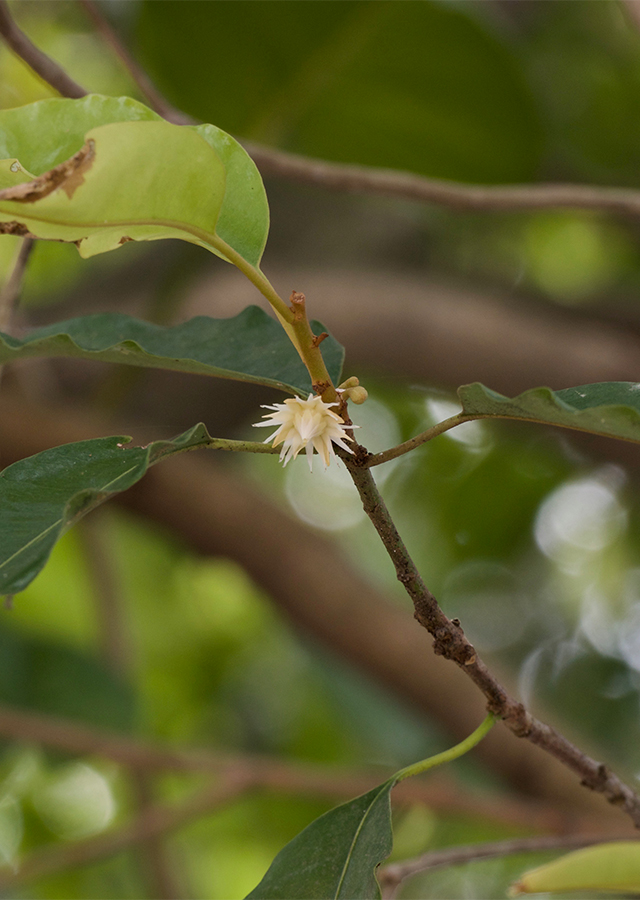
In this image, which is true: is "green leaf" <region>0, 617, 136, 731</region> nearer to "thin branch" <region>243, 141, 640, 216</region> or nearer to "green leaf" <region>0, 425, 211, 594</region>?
"thin branch" <region>243, 141, 640, 216</region>

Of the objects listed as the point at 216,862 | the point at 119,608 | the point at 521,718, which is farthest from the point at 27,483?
the point at 216,862

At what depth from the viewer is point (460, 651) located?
37cm

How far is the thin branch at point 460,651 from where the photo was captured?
34 centimetres

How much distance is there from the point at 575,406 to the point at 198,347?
8.1 inches

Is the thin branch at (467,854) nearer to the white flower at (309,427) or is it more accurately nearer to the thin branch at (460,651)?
the thin branch at (460,651)

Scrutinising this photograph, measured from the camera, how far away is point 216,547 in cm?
134

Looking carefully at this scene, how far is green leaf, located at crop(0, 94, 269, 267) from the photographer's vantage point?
0.28m

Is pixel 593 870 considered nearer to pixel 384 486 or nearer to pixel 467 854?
pixel 467 854

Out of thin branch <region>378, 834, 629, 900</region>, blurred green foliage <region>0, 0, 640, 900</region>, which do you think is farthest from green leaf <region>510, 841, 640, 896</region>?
blurred green foliage <region>0, 0, 640, 900</region>

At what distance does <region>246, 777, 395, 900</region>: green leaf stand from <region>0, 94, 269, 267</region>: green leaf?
264 mm

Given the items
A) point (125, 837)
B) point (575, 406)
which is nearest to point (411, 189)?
point (575, 406)

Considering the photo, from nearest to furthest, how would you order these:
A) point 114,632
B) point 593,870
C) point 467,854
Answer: point 593,870 → point 467,854 → point 114,632

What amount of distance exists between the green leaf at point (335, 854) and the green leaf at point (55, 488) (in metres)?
0.20

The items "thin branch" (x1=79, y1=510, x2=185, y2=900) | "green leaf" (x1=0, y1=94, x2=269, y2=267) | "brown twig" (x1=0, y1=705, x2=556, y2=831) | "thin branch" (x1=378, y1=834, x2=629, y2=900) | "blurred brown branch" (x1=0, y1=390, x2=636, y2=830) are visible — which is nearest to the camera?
"green leaf" (x1=0, y1=94, x2=269, y2=267)
